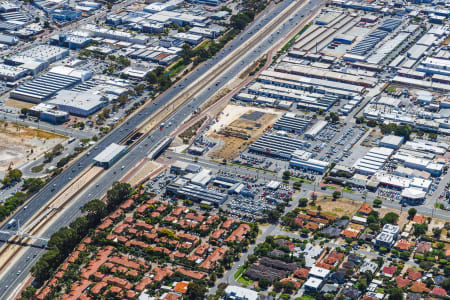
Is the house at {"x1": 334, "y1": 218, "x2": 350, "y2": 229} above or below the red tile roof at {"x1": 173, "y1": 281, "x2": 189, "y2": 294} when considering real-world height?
above

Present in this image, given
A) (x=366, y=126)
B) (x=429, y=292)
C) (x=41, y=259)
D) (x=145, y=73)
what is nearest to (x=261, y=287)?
(x=429, y=292)

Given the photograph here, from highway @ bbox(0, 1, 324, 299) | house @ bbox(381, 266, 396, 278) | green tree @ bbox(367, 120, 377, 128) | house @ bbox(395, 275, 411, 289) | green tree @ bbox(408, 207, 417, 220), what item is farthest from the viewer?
green tree @ bbox(367, 120, 377, 128)

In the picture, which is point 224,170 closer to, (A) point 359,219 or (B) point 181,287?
(A) point 359,219

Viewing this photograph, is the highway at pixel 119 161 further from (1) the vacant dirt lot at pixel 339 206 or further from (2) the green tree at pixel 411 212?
(2) the green tree at pixel 411 212

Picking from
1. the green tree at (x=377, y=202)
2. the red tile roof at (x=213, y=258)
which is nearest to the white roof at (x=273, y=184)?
the green tree at (x=377, y=202)

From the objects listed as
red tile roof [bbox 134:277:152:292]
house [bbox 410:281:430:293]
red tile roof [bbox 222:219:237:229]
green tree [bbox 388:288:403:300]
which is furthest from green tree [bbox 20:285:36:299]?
house [bbox 410:281:430:293]

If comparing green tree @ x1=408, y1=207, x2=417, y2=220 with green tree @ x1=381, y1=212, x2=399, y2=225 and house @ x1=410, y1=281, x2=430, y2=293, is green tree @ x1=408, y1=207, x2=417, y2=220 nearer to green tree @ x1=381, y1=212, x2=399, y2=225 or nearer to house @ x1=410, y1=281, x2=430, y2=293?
green tree @ x1=381, y1=212, x2=399, y2=225

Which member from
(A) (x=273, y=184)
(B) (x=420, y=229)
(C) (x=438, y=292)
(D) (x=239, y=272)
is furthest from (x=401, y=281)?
(A) (x=273, y=184)

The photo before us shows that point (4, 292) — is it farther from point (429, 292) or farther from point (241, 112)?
point (241, 112)
